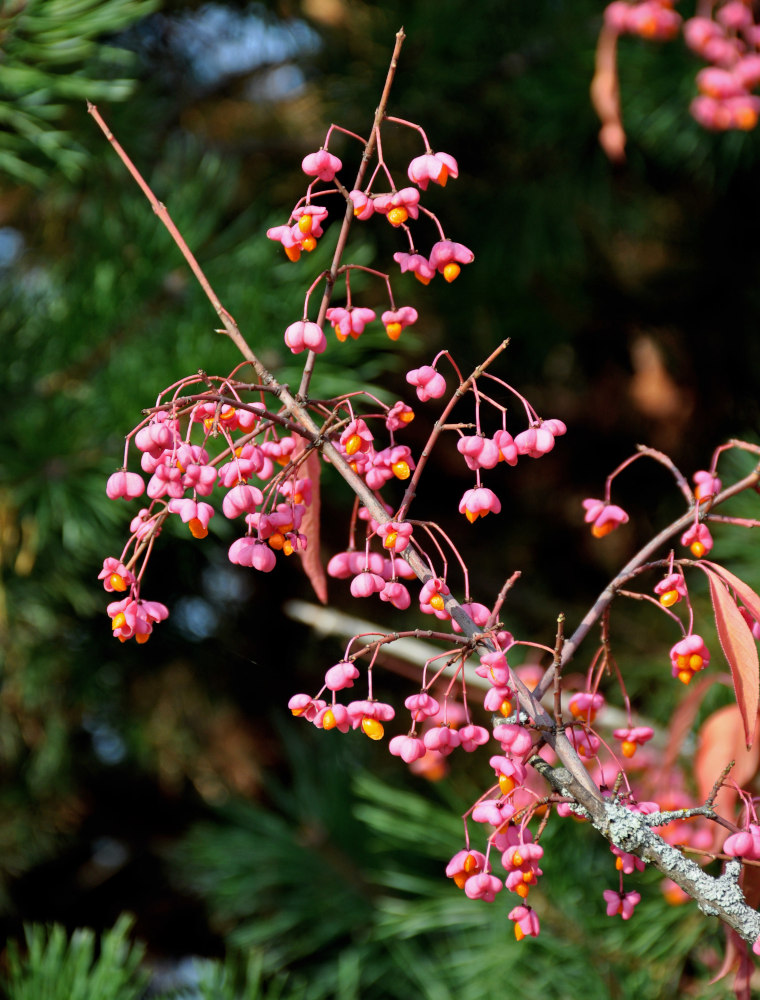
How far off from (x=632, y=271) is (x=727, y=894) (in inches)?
42.9

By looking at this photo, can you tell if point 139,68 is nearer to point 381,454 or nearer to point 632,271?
point 632,271

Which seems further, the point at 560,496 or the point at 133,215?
the point at 560,496

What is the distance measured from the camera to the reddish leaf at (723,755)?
53cm

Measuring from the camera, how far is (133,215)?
0.96 metres

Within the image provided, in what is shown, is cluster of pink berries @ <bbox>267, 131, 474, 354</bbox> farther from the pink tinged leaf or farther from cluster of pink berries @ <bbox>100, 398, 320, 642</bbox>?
the pink tinged leaf

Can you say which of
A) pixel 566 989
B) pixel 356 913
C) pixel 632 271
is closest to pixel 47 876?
pixel 356 913

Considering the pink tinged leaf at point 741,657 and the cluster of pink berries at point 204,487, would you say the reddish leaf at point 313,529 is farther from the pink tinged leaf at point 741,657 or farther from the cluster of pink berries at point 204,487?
the pink tinged leaf at point 741,657

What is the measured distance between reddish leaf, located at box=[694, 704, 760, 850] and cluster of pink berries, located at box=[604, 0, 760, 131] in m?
0.58

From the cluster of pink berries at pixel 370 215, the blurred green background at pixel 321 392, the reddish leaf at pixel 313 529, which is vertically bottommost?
the blurred green background at pixel 321 392

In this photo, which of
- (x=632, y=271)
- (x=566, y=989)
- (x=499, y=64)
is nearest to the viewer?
(x=566, y=989)

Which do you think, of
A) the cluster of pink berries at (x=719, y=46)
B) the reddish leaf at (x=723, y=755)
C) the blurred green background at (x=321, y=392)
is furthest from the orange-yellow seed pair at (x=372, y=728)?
the cluster of pink berries at (x=719, y=46)

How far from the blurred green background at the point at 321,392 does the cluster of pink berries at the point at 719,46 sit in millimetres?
122

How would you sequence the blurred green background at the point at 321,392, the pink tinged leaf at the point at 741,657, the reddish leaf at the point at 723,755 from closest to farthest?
the pink tinged leaf at the point at 741,657, the reddish leaf at the point at 723,755, the blurred green background at the point at 321,392

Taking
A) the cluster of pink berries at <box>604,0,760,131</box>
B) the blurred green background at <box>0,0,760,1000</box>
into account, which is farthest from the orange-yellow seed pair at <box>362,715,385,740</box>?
the cluster of pink berries at <box>604,0,760,131</box>
